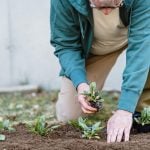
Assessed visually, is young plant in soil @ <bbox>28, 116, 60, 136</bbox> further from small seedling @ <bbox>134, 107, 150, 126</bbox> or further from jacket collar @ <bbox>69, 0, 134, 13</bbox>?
jacket collar @ <bbox>69, 0, 134, 13</bbox>

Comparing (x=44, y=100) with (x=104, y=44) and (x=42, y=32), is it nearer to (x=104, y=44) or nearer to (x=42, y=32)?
(x=42, y=32)

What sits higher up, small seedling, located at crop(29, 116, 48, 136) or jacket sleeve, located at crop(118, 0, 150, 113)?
jacket sleeve, located at crop(118, 0, 150, 113)

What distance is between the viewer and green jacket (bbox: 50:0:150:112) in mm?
4133

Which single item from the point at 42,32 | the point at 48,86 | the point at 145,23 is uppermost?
the point at 145,23

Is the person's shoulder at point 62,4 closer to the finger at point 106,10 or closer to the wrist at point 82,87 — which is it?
the finger at point 106,10

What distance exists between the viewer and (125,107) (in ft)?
13.4

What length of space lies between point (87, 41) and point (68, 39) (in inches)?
5.2

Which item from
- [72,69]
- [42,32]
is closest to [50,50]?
[42,32]

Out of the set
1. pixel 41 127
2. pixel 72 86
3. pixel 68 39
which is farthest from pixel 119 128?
pixel 72 86

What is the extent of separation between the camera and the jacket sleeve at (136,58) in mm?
4121

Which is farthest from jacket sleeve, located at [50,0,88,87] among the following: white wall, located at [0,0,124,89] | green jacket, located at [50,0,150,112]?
white wall, located at [0,0,124,89]

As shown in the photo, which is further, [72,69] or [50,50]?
[50,50]

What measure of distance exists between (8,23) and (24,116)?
2.17 m

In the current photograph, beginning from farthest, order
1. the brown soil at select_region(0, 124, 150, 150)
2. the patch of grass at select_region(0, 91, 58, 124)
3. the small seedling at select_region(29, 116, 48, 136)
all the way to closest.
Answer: the patch of grass at select_region(0, 91, 58, 124), the small seedling at select_region(29, 116, 48, 136), the brown soil at select_region(0, 124, 150, 150)
